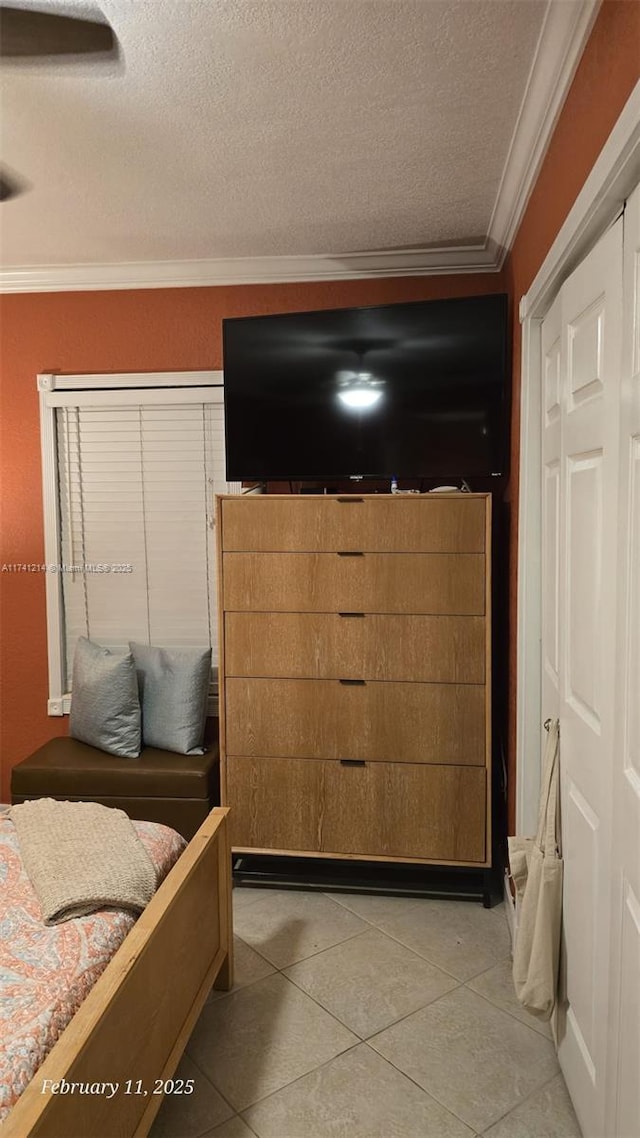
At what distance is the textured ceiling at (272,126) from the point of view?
1.72m

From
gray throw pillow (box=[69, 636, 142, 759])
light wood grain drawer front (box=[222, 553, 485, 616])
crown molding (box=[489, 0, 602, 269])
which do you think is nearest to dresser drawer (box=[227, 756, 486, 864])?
gray throw pillow (box=[69, 636, 142, 759])

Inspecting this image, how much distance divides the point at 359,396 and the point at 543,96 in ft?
4.24

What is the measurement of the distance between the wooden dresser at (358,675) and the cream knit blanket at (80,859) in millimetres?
941

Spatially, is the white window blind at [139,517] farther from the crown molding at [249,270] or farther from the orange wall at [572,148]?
the orange wall at [572,148]

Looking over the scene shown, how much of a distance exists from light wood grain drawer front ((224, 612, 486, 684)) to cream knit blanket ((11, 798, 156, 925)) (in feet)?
3.13

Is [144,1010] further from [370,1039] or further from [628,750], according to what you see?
[628,750]

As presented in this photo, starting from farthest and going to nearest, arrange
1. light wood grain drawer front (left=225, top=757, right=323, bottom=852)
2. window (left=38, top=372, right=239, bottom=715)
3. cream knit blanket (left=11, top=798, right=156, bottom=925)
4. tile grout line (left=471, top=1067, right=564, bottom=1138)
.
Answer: window (left=38, top=372, right=239, bottom=715) → light wood grain drawer front (left=225, top=757, right=323, bottom=852) → tile grout line (left=471, top=1067, right=564, bottom=1138) → cream knit blanket (left=11, top=798, right=156, bottom=925)

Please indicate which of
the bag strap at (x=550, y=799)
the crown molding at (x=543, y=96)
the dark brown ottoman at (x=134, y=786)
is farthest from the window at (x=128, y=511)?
the bag strap at (x=550, y=799)

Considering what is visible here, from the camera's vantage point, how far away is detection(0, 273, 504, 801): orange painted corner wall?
3436mm

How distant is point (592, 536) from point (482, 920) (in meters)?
1.82

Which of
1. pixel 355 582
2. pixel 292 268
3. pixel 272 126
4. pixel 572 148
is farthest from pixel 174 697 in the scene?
pixel 572 148

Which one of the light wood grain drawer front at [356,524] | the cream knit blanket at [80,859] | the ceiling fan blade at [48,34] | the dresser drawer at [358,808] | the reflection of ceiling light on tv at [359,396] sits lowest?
the dresser drawer at [358,808]

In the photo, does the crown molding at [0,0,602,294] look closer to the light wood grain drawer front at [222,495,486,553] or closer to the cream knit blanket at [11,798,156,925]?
the light wood grain drawer front at [222,495,486,553]

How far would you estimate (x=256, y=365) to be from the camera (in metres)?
3.17
